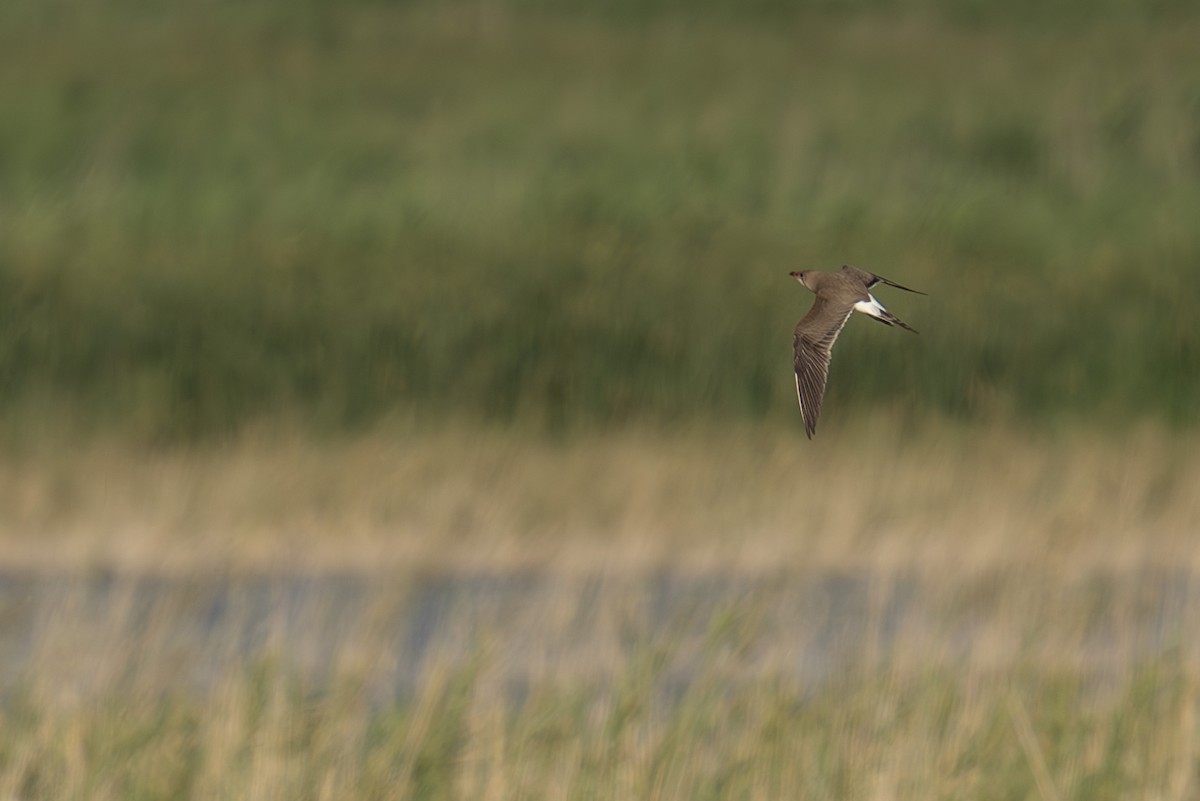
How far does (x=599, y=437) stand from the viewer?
1354 cm

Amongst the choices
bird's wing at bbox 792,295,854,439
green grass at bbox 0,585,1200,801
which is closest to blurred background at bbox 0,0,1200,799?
green grass at bbox 0,585,1200,801

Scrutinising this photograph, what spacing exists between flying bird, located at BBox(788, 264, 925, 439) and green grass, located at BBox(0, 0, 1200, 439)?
0.15 meters

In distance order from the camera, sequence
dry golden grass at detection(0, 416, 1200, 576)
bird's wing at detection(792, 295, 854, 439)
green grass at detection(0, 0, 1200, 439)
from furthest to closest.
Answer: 1. green grass at detection(0, 0, 1200, 439)
2. dry golden grass at detection(0, 416, 1200, 576)
3. bird's wing at detection(792, 295, 854, 439)

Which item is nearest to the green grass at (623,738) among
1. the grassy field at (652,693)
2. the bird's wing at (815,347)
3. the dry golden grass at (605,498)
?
the grassy field at (652,693)

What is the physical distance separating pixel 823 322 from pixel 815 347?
0.04 m

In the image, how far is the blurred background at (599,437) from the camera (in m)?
6.29

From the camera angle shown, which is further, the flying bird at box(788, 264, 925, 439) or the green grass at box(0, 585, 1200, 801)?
the green grass at box(0, 585, 1200, 801)

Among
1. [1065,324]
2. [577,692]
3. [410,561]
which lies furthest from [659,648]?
[1065,324]

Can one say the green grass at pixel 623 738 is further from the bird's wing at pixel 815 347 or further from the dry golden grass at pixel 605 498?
the dry golden grass at pixel 605 498

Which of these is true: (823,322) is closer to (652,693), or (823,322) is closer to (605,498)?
(652,693)

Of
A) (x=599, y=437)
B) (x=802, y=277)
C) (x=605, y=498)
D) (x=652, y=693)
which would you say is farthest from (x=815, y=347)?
(x=599, y=437)

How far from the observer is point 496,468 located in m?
13.2

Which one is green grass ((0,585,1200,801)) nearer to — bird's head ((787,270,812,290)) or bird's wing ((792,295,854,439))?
bird's head ((787,270,812,290))

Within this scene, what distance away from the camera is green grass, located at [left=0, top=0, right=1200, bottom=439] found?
1336 cm
